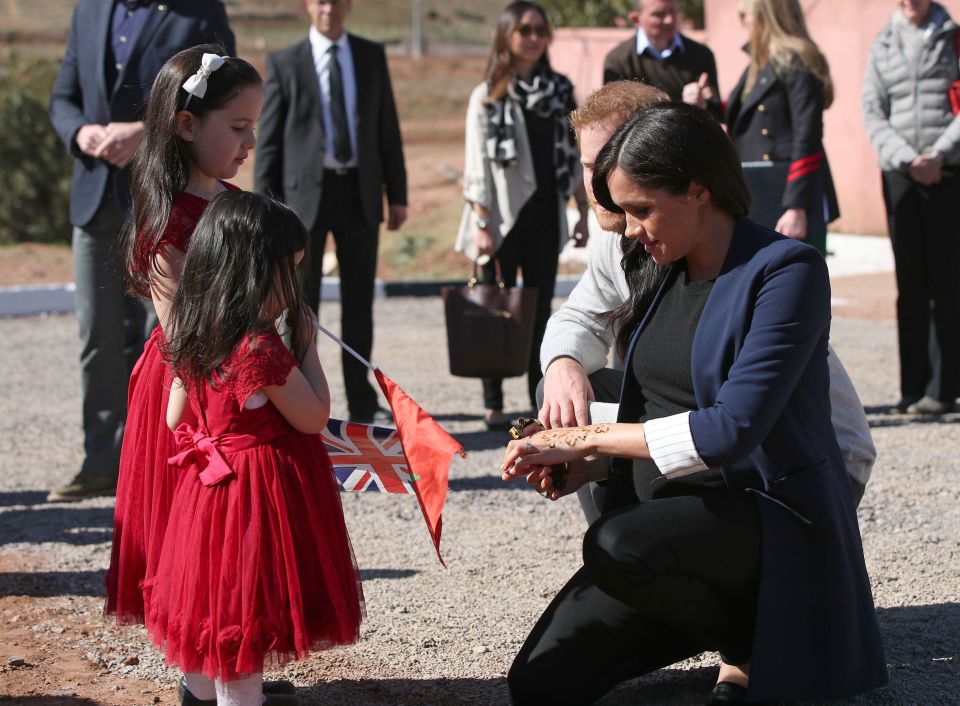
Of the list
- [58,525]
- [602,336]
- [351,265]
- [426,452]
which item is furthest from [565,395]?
[351,265]

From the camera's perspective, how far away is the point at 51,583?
4.37 m

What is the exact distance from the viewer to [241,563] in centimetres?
296

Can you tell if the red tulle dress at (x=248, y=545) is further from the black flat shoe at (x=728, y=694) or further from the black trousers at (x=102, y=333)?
the black trousers at (x=102, y=333)

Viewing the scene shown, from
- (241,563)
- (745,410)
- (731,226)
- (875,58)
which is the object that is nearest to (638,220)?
(731,226)

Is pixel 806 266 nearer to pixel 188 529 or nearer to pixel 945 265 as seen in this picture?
pixel 188 529

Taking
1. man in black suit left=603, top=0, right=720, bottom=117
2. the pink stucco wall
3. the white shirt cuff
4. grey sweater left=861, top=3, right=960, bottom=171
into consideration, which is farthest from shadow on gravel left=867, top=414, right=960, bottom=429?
the pink stucco wall

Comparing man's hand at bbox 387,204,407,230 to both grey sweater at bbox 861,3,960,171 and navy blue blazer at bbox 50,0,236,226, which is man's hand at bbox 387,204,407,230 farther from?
grey sweater at bbox 861,3,960,171

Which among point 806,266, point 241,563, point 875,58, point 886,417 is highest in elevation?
point 875,58

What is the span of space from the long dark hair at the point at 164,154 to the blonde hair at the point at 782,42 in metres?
3.39

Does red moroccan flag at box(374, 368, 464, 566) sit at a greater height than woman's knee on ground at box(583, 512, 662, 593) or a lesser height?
greater

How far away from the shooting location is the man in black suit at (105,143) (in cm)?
536

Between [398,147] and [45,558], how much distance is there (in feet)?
10.4

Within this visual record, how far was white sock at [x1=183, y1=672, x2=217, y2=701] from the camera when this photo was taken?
10.5 ft

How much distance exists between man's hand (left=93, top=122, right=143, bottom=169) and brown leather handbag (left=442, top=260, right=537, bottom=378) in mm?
1640
